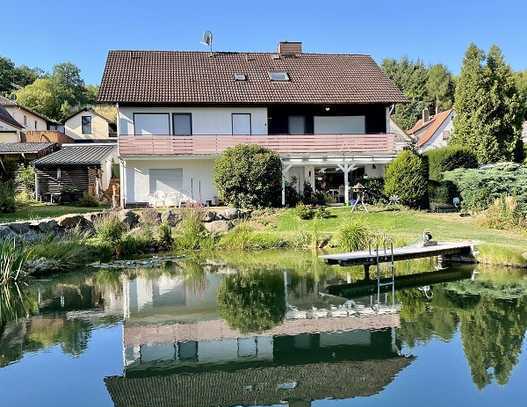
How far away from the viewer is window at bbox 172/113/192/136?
28.0 metres

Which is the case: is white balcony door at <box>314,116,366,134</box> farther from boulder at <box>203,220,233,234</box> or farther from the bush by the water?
boulder at <box>203,220,233,234</box>

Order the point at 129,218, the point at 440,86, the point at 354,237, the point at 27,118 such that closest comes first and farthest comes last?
1. the point at 354,237
2. the point at 129,218
3. the point at 27,118
4. the point at 440,86

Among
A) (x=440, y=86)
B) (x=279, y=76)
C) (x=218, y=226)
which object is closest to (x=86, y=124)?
(x=279, y=76)

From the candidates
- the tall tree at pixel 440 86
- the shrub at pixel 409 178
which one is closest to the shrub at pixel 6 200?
the shrub at pixel 409 178

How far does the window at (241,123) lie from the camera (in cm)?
2864

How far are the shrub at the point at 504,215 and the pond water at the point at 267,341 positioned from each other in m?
4.54

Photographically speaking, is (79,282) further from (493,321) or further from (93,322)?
(493,321)

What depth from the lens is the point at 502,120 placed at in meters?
31.3

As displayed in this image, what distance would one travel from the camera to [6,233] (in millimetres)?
17734

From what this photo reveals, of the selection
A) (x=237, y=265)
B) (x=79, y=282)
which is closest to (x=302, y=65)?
(x=237, y=265)

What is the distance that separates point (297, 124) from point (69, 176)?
43.7ft

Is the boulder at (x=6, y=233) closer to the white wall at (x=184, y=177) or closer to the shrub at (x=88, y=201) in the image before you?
the white wall at (x=184, y=177)

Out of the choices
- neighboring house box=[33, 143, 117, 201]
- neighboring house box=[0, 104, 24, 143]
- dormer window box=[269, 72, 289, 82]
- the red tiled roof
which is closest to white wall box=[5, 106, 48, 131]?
neighboring house box=[0, 104, 24, 143]

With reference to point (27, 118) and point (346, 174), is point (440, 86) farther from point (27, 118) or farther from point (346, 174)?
point (346, 174)
